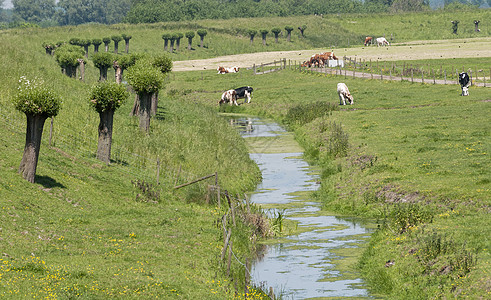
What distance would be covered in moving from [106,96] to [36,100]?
26.3 feet

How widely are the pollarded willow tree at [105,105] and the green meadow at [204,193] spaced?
2.86 feet

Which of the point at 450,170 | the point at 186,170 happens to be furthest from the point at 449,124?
the point at 186,170

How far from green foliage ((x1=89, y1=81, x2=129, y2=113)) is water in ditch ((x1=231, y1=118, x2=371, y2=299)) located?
9232mm

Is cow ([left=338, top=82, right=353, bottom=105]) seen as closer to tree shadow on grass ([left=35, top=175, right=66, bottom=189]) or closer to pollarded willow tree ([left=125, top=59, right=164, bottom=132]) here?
pollarded willow tree ([left=125, top=59, right=164, bottom=132])

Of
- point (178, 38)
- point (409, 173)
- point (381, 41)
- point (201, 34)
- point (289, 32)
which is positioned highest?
point (289, 32)

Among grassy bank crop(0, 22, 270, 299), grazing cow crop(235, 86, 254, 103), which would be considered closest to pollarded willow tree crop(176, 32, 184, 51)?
grazing cow crop(235, 86, 254, 103)

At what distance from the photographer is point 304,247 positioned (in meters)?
29.5

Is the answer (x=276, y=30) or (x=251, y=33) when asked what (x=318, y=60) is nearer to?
(x=276, y=30)

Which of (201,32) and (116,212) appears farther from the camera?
(201,32)

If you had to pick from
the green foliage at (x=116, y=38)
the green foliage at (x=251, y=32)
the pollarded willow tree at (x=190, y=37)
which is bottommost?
the green foliage at (x=116, y=38)

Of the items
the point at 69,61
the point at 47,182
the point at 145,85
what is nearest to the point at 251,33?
the point at 69,61

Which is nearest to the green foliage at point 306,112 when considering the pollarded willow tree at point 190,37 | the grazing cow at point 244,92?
the grazing cow at point 244,92

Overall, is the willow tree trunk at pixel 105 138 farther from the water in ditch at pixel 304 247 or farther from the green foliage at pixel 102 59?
the green foliage at pixel 102 59

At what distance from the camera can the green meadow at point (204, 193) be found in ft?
A: 73.0
